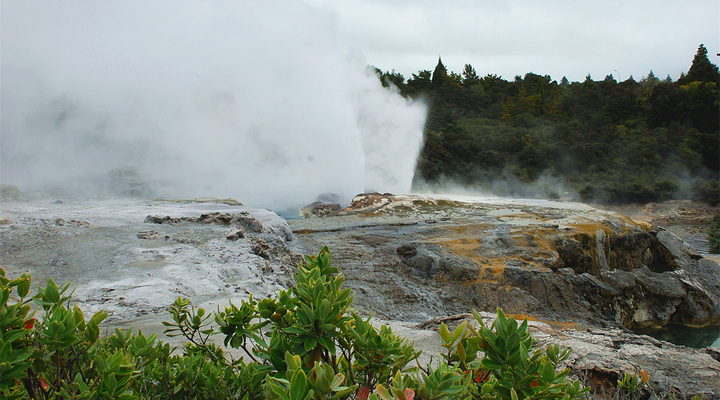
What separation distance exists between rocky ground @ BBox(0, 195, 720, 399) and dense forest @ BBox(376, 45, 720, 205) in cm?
1492

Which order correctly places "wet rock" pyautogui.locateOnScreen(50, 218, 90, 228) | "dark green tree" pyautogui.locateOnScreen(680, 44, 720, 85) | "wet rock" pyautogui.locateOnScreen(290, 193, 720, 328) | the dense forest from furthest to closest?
"dark green tree" pyautogui.locateOnScreen(680, 44, 720, 85) → the dense forest → "wet rock" pyautogui.locateOnScreen(50, 218, 90, 228) → "wet rock" pyautogui.locateOnScreen(290, 193, 720, 328)

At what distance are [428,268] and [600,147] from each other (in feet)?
97.8

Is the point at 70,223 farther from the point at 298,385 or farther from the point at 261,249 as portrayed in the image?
the point at 298,385

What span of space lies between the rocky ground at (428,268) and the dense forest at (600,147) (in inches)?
587

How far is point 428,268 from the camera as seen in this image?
18.7ft

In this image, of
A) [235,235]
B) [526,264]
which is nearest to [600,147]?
[526,264]

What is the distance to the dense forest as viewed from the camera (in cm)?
2539

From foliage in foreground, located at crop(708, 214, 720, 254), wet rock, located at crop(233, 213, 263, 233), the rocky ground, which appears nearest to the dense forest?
foliage in foreground, located at crop(708, 214, 720, 254)

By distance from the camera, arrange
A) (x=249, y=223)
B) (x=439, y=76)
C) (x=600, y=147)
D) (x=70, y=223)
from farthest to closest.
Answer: (x=439, y=76) < (x=600, y=147) < (x=249, y=223) < (x=70, y=223)

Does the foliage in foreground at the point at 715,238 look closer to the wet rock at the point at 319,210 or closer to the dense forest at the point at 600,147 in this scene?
the dense forest at the point at 600,147

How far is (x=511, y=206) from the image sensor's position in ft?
36.7

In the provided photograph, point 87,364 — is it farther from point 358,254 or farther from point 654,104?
point 654,104

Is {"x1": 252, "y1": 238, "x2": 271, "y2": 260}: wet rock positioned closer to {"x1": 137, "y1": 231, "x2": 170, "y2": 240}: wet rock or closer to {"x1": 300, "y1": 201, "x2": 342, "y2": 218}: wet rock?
{"x1": 137, "y1": 231, "x2": 170, "y2": 240}: wet rock

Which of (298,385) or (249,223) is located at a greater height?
(298,385)
